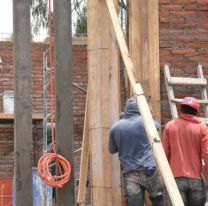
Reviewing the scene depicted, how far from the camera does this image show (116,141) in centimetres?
642

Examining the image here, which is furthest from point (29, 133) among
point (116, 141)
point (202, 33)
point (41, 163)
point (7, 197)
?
point (7, 197)

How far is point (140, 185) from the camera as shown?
251 inches

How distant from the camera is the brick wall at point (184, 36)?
7590 millimetres

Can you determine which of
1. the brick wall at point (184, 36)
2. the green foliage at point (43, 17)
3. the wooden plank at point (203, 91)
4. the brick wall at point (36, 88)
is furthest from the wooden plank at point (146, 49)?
the green foliage at point (43, 17)

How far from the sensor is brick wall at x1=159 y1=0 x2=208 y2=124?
7590 millimetres

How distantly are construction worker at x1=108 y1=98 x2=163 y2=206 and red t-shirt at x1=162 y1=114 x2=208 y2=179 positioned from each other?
270 mm

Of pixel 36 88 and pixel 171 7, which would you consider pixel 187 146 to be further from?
pixel 36 88

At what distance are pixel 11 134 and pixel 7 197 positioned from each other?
1.25 m

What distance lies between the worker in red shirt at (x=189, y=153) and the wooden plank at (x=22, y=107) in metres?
1.31

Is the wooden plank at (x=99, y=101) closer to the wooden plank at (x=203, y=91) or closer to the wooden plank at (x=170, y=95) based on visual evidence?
the wooden plank at (x=170, y=95)

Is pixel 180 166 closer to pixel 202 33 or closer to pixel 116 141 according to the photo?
pixel 116 141

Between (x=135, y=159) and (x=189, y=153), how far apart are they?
1.72 ft

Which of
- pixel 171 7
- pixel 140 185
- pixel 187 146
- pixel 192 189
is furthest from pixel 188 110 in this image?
pixel 171 7

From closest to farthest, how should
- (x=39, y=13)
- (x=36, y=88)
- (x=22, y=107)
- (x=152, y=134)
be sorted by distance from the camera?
(x=152, y=134), (x=22, y=107), (x=36, y=88), (x=39, y=13)
